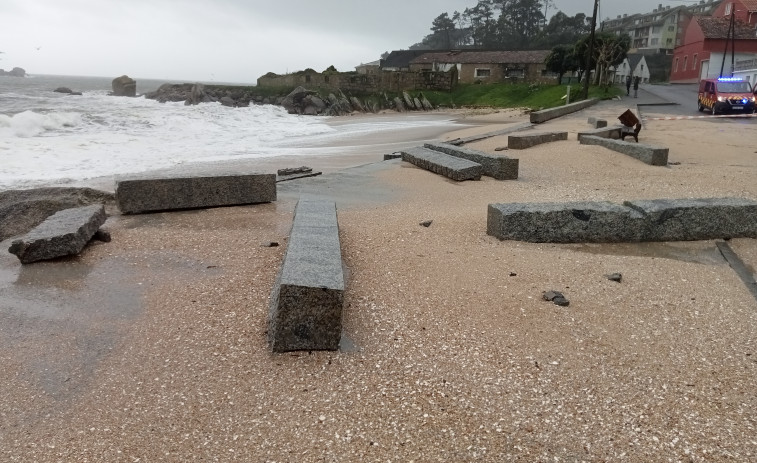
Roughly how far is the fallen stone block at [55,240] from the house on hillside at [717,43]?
49713 mm

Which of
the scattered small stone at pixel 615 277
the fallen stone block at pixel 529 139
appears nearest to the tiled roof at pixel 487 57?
the fallen stone block at pixel 529 139

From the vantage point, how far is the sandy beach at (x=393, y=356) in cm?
297

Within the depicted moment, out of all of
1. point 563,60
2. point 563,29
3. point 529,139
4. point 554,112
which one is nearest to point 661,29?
point 563,29

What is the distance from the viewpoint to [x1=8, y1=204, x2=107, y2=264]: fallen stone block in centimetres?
545

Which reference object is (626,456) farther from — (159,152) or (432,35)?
(432,35)

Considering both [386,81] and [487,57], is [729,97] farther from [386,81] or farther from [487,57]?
[487,57]

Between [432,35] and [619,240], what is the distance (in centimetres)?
11185

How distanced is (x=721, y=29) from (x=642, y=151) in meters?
49.1

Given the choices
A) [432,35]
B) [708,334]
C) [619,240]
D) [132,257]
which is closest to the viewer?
[708,334]

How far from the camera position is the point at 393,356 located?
376 centimetres

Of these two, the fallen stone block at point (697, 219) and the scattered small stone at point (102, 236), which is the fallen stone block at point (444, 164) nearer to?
the fallen stone block at point (697, 219)

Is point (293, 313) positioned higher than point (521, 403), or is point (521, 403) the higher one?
point (293, 313)

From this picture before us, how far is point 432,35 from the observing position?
362 ft

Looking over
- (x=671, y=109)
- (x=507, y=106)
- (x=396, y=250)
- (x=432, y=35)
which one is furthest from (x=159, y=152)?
(x=432, y=35)
